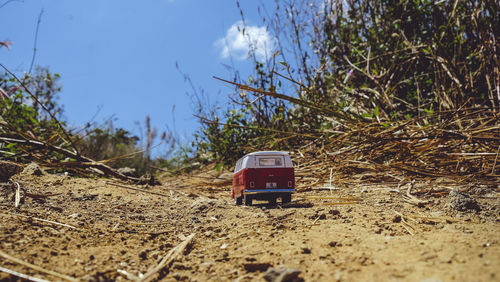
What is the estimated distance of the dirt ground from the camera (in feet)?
4.45

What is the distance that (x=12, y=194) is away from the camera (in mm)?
2543

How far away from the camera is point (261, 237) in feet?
A: 6.18

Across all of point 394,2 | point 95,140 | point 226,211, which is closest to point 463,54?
point 394,2

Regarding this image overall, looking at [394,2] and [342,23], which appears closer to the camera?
[394,2]

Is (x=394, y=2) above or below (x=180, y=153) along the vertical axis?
above

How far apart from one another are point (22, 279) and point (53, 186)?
210cm

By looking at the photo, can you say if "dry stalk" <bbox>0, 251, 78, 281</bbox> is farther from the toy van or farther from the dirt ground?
the toy van

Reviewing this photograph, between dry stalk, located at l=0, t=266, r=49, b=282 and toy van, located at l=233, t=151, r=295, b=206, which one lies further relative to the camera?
toy van, located at l=233, t=151, r=295, b=206

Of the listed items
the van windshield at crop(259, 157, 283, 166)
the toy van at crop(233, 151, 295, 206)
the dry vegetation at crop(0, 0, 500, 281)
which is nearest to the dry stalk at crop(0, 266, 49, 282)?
the dry vegetation at crop(0, 0, 500, 281)

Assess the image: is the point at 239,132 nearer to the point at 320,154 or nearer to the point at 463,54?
the point at 320,154

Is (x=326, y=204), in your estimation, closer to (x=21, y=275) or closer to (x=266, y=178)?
(x=266, y=178)

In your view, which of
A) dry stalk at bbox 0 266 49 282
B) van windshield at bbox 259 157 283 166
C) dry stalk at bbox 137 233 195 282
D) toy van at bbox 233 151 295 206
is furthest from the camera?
van windshield at bbox 259 157 283 166

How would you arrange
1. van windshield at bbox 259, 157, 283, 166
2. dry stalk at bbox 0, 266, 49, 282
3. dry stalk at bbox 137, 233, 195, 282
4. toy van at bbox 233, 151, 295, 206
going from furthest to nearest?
van windshield at bbox 259, 157, 283, 166 < toy van at bbox 233, 151, 295, 206 < dry stalk at bbox 137, 233, 195, 282 < dry stalk at bbox 0, 266, 49, 282

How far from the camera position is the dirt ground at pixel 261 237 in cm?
136
